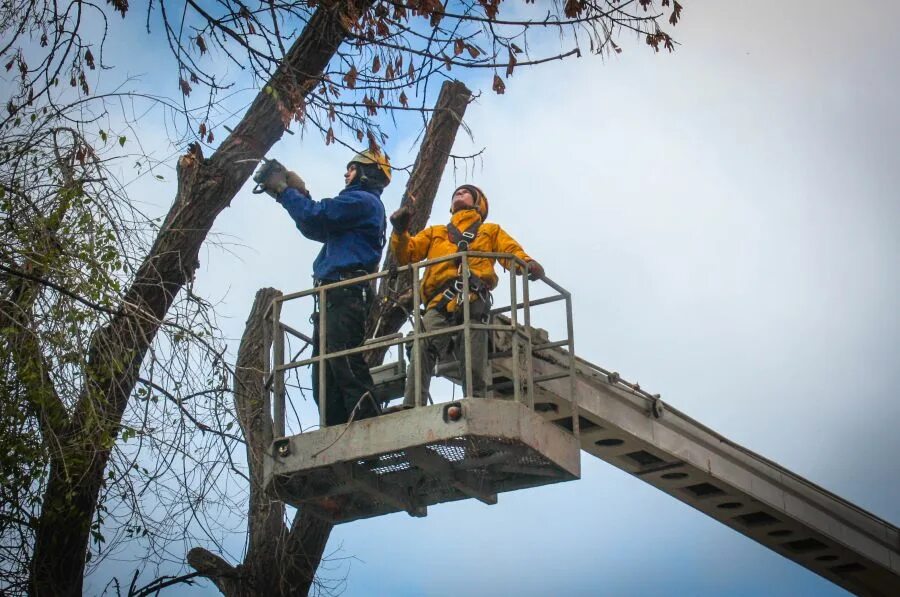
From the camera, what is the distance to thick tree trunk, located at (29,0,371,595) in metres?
9.95

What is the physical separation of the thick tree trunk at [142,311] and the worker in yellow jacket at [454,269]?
1.50m

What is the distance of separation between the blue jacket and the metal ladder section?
132 cm

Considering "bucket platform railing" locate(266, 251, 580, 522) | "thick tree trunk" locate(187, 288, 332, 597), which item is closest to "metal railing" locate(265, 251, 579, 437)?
"bucket platform railing" locate(266, 251, 580, 522)

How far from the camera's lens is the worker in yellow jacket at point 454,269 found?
11.2 m

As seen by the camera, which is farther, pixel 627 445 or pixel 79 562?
pixel 627 445

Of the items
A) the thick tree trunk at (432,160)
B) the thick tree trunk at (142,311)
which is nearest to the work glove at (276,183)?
the thick tree trunk at (142,311)

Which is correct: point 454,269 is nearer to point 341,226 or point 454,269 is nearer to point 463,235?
point 463,235

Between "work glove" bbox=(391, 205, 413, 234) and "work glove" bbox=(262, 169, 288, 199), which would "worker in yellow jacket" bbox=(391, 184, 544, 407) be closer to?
"work glove" bbox=(391, 205, 413, 234)

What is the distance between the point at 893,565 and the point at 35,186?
8.98 meters

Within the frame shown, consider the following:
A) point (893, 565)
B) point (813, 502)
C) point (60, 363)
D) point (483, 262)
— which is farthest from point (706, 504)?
point (60, 363)

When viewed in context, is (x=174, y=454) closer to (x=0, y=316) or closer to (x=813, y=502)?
(x=0, y=316)

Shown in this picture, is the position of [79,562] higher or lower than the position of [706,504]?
lower

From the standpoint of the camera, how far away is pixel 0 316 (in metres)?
10.1

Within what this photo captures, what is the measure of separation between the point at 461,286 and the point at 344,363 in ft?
3.37
